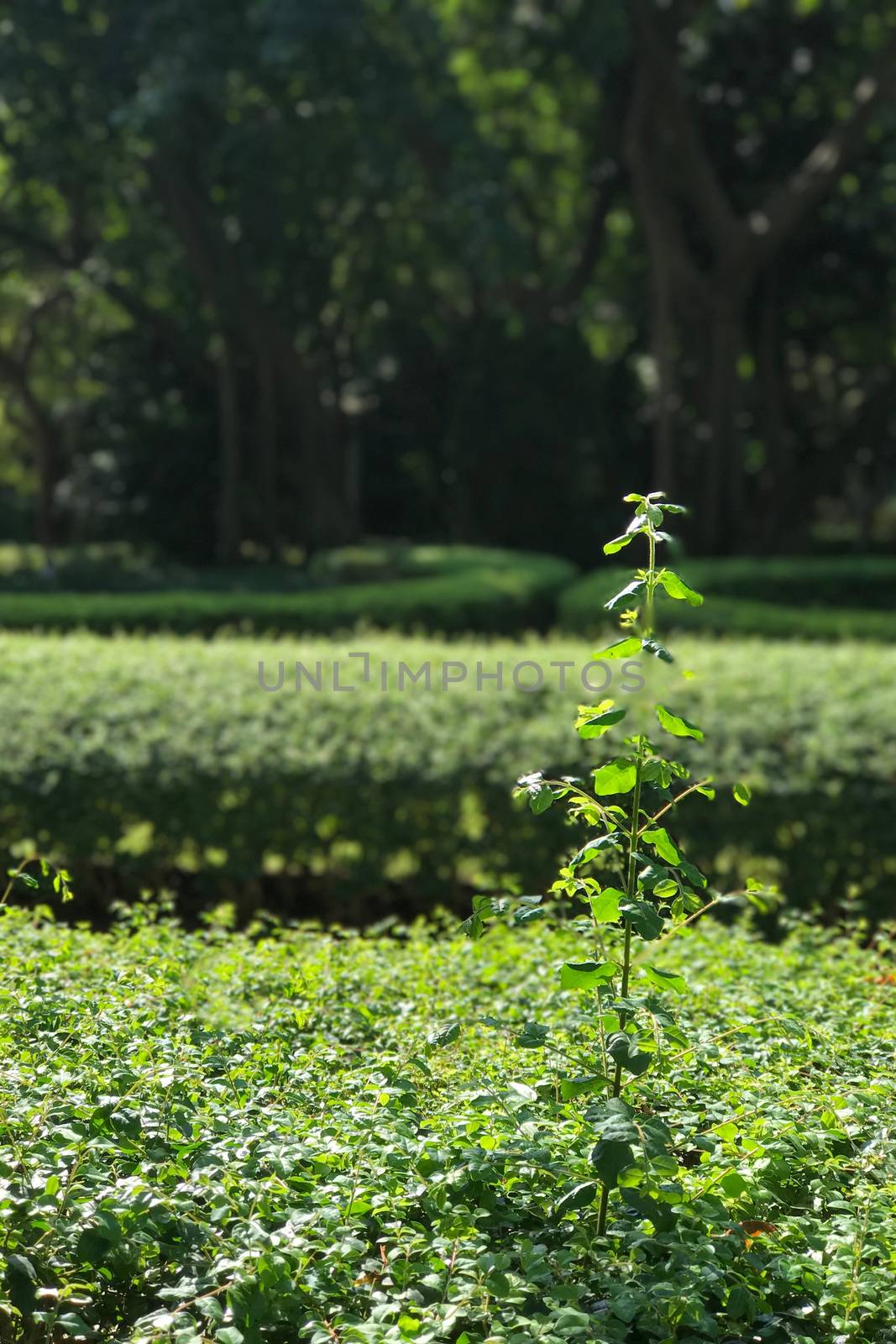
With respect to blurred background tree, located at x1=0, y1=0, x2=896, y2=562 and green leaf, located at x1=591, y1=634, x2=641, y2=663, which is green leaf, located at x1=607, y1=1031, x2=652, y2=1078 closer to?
green leaf, located at x1=591, y1=634, x2=641, y2=663

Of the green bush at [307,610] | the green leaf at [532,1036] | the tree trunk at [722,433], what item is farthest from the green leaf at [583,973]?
the tree trunk at [722,433]

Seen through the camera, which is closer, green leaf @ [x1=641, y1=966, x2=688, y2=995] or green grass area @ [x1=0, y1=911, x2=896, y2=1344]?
green grass area @ [x1=0, y1=911, x2=896, y2=1344]

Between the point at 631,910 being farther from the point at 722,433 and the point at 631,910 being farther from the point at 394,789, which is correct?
the point at 722,433

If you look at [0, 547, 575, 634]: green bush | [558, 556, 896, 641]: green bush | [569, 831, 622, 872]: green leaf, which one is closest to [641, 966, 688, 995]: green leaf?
[569, 831, 622, 872]: green leaf

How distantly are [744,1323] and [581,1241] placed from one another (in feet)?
0.93

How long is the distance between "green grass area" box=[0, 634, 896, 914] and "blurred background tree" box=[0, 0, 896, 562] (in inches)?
423

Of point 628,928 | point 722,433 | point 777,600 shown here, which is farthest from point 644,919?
point 722,433

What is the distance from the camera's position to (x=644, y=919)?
7.07 feet

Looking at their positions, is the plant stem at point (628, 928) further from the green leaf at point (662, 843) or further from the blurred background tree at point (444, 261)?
the blurred background tree at point (444, 261)

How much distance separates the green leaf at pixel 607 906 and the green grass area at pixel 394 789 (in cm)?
341

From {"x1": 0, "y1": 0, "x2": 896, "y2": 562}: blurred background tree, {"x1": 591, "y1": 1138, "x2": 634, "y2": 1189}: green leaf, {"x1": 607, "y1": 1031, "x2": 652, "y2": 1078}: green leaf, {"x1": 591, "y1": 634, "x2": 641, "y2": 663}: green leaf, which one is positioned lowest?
{"x1": 591, "y1": 1138, "x2": 634, "y2": 1189}: green leaf

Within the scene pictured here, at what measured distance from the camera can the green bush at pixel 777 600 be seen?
34.0 ft

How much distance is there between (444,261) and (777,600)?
27.6 feet

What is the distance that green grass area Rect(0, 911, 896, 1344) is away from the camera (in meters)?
2.00
